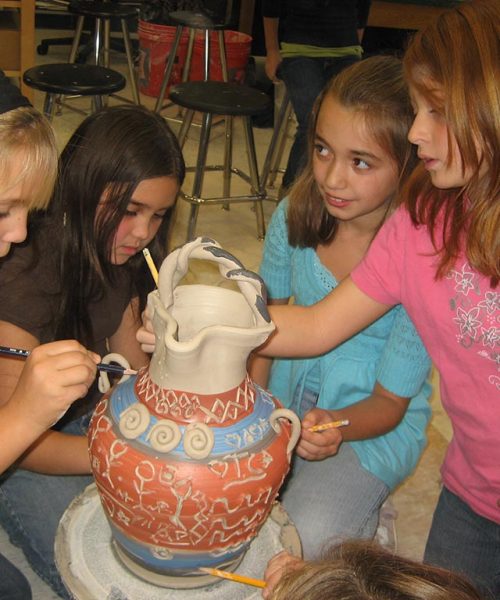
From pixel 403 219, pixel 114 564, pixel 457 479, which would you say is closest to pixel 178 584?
pixel 114 564

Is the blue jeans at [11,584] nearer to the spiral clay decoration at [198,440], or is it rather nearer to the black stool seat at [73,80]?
the spiral clay decoration at [198,440]

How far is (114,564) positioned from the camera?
0.96 m

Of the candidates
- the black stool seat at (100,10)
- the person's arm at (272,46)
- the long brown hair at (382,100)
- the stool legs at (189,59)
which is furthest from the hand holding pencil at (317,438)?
the black stool seat at (100,10)

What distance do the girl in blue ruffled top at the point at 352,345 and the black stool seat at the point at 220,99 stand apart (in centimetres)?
103

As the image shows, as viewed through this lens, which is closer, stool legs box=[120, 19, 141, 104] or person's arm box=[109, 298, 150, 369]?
person's arm box=[109, 298, 150, 369]

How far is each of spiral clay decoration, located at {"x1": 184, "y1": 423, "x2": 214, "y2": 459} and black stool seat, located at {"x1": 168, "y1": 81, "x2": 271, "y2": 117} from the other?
168cm

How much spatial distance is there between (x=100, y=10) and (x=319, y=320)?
113 inches

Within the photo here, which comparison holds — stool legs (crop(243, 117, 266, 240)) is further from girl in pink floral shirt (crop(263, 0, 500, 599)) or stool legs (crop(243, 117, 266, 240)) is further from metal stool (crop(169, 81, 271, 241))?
girl in pink floral shirt (crop(263, 0, 500, 599))

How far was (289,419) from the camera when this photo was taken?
891 millimetres

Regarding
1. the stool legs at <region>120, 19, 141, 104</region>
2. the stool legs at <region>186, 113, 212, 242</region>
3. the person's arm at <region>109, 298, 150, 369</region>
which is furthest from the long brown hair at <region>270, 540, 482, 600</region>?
the stool legs at <region>120, 19, 141, 104</region>

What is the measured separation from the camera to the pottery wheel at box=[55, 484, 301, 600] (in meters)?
0.92

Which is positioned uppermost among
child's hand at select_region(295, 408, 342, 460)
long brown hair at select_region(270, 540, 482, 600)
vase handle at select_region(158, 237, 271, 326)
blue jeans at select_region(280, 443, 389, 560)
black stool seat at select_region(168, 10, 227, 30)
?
vase handle at select_region(158, 237, 271, 326)

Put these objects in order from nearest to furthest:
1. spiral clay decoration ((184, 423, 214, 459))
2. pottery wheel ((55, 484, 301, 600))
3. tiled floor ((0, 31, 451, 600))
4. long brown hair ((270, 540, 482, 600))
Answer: long brown hair ((270, 540, 482, 600)) → spiral clay decoration ((184, 423, 214, 459)) → pottery wheel ((55, 484, 301, 600)) → tiled floor ((0, 31, 451, 600))

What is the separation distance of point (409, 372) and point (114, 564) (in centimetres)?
62
